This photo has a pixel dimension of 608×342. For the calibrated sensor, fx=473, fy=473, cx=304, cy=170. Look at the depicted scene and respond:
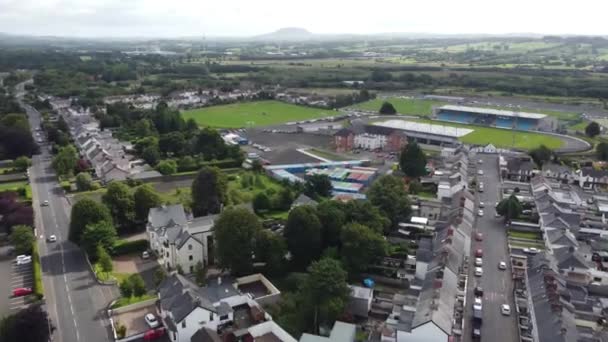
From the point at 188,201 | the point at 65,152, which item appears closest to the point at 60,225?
the point at 188,201

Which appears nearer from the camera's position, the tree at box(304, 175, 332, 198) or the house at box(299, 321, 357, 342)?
the house at box(299, 321, 357, 342)

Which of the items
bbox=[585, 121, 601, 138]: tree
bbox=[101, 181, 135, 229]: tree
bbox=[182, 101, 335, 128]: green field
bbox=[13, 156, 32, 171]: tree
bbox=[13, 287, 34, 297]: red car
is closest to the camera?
bbox=[13, 287, 34, 297]: red car

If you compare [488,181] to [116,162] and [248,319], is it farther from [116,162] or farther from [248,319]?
[116,162]

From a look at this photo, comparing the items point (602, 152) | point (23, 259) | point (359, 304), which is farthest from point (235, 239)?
point (602, 152)

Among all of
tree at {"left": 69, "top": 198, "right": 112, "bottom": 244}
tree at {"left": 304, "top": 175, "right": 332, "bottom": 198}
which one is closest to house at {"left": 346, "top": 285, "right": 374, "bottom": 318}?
tree at {"left": 304, "top": 175, "right": 332, "bottom": 198}

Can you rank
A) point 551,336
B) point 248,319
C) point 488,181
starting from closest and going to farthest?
point 551,336
point 248,319
point 488,181

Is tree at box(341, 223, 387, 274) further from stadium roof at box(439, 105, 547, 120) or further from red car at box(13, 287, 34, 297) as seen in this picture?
stadium roof at box(439, 105, 547, 120)

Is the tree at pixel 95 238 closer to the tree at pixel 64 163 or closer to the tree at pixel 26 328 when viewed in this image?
the tree at pixel 26 328

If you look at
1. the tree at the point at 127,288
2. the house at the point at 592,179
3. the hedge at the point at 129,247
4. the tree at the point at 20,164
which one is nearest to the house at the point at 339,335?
the tree at the point at 127,288
